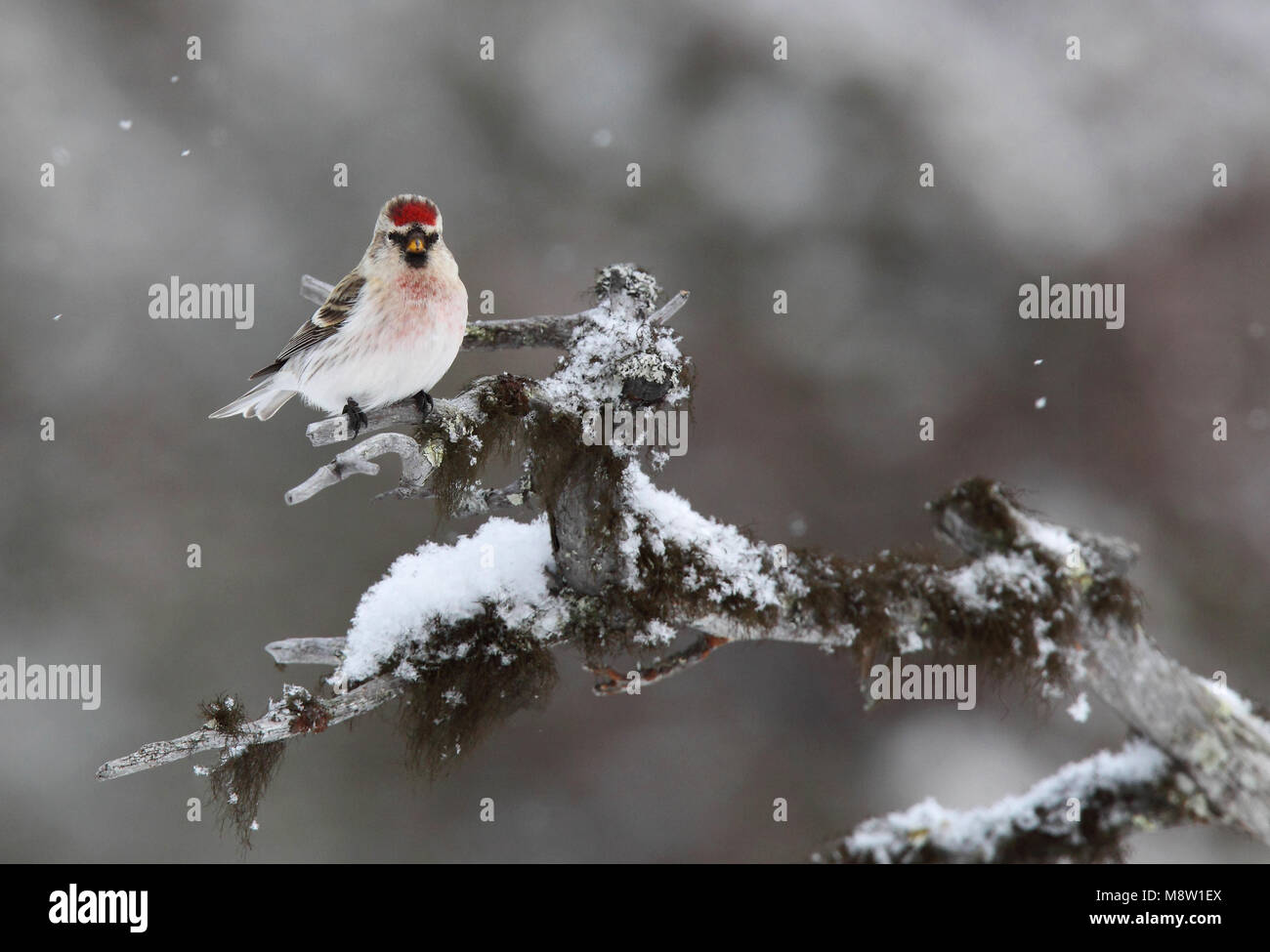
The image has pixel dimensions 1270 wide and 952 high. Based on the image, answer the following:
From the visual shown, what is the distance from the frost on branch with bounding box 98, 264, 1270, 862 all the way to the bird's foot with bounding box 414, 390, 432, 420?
3cm

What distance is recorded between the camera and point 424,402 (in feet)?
8.74

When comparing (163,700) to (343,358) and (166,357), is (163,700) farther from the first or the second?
(343,358)

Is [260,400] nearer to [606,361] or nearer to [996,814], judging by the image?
[606,361]

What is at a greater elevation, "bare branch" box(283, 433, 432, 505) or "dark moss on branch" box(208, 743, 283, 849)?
"bare branch" box(283, 433, 432, 505)

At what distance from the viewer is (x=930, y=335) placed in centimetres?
596

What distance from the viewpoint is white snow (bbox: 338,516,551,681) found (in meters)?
2.53

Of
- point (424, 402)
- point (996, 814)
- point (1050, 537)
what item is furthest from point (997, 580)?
point (424, 402)
